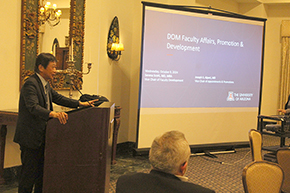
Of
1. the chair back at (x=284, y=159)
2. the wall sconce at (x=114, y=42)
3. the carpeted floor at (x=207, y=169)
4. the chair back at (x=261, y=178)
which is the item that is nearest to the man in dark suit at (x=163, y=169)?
the chair back at (x=261, y=178)

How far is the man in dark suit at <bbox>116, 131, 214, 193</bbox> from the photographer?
3.91 ft

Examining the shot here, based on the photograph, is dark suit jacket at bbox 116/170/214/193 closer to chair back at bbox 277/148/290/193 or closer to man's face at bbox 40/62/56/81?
man's face at bbox 40/62/56/81

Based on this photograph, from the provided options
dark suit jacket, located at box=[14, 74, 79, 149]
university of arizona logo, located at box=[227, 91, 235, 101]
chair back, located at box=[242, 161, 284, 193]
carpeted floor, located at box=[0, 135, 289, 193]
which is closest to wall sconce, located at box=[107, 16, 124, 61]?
carpeted floor, located at box=[0, 135, 289, 193]

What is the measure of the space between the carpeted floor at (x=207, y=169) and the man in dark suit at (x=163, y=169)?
237 centimetres

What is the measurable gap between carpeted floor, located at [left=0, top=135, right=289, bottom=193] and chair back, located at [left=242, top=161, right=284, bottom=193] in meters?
1.71

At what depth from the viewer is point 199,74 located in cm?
543

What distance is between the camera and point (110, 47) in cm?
519

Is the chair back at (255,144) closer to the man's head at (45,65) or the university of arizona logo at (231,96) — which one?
the man's head at (45,65)

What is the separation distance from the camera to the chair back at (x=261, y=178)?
2020 mm

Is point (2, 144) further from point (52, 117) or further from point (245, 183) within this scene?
point (245, 183)

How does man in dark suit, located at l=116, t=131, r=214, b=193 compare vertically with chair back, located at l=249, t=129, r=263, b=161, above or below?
above

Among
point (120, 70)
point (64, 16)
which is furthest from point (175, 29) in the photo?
point (64, 16)

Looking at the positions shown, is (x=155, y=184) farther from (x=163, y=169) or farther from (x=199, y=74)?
(x=199, y=74)

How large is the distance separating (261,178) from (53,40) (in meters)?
3.15
